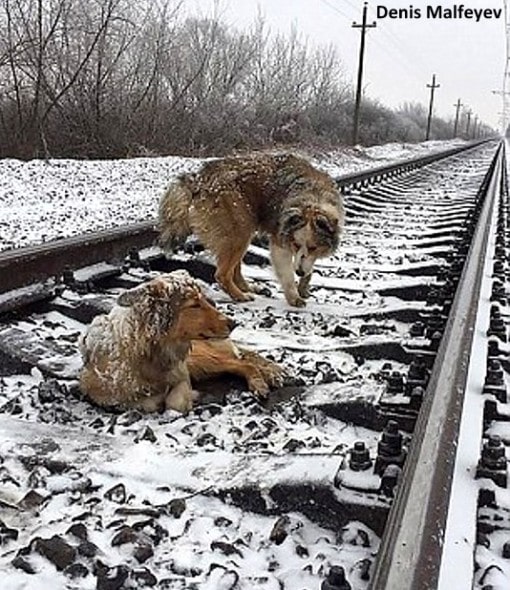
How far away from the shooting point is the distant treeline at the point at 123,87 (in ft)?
70.9

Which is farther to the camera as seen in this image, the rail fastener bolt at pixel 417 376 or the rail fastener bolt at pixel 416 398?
the rail fastener bolt at pixel 417 376

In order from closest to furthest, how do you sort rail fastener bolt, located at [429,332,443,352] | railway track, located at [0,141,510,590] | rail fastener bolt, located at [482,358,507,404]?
railway track, located at [0,141,510,590], rail fastener bolt, located at [482,358,507,404], rail fastener bolt, located at [429,332,443,352]

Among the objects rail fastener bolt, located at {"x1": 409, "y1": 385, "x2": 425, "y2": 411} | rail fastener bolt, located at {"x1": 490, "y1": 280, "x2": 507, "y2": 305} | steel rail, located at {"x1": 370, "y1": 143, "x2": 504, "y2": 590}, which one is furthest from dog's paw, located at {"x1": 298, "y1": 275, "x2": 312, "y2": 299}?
rail fastener bolt, located at {"x1": 409, "y1": 385, "x2": 425, "y2": 411}

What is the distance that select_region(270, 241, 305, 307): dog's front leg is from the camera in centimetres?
561

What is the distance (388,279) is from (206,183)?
1.63 meters

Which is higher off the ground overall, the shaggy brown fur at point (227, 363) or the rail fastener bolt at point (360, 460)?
the rail fastener bolt at point (360, 460)

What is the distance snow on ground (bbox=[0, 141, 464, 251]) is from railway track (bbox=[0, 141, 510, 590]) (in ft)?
12.4

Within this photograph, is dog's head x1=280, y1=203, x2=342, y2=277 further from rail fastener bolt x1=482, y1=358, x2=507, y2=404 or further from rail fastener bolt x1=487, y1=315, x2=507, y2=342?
rail fastener bolt x1=482, y1=358, x2=507, y2=404

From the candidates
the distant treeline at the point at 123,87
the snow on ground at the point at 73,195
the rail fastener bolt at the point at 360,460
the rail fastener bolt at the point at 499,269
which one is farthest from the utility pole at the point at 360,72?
the rail fastener bolt at the point at 360,460

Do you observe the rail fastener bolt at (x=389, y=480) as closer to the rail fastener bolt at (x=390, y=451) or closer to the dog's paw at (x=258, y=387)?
the rail fastener bolt at (x=390, y=451)

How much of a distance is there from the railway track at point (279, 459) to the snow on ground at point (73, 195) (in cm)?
379

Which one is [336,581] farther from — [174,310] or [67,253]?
[67,253]

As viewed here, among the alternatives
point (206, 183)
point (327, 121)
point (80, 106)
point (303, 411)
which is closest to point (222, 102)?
point (80, 106)

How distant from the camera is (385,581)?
5.67ft
